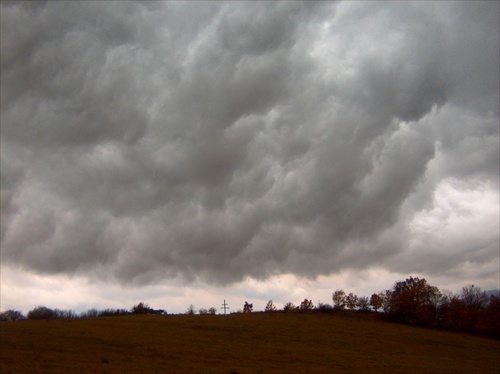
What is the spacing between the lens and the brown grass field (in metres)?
45.6

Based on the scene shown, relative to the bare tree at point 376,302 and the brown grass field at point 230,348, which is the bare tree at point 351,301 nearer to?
the bare tree at point 376,302

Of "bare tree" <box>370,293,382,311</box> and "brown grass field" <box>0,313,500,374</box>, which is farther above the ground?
"bare tree" <box>370,293,382,311</box>

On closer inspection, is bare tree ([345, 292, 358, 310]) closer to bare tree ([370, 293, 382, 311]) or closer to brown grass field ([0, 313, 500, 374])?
bare tree ([370, 293, 382, 311])

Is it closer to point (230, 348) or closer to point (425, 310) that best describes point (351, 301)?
point (425, 310)

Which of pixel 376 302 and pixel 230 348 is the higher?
pixel 376 302

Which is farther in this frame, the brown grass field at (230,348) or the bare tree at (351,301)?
the bare tree at (351,301)

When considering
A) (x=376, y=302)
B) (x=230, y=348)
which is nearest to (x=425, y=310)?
(x=376, y=302)

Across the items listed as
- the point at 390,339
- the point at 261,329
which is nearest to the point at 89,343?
the point at 261,329

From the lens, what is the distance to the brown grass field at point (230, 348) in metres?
45.6

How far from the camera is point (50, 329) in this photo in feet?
214

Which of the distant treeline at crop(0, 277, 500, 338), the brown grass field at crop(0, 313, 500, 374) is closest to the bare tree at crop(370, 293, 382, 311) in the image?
the distant treeline at crop(0, 277, 500, 338)

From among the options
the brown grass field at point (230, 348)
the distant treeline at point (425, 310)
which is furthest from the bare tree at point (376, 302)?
the brown grass field at point (230, 348)

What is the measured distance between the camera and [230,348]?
→ 60281mm

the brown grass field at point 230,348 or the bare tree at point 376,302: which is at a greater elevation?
the bare tree at point 376,302
